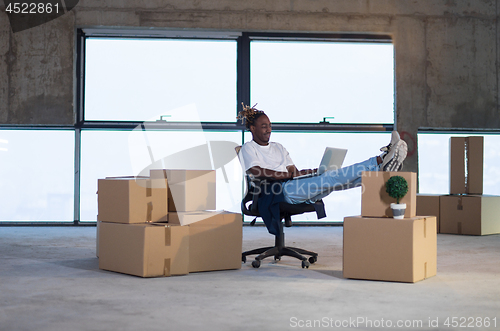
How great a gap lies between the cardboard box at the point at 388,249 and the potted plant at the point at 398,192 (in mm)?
51

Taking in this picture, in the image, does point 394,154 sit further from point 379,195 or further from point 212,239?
point 212,239

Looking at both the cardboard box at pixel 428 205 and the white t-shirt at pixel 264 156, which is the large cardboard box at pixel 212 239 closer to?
the white t-shirt at pixel 264 156

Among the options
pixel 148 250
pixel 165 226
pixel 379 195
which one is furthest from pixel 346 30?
pixel 148 250

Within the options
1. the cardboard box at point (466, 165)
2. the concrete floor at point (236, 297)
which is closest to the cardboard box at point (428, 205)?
the cardboard box at point (466, 165)

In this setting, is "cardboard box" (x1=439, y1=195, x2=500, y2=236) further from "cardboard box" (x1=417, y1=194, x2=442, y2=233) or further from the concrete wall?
the concrete wall

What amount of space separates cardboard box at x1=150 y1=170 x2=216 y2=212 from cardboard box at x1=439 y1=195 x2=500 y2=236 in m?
3.37

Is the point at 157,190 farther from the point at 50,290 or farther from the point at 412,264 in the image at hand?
the point at 412,264

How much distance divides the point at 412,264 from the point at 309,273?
64 cm

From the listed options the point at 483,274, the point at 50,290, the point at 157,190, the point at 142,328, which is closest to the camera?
the point at 142,328

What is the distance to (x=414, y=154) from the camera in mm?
6594

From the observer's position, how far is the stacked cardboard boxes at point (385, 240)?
273 centimetres

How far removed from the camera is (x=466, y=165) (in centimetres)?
555

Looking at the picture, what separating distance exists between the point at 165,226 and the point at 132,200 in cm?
29

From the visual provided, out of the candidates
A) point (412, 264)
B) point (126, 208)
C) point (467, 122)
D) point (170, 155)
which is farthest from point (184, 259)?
point (467, 122)
